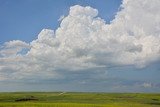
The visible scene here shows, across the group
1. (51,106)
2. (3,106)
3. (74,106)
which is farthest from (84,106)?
(3,106)

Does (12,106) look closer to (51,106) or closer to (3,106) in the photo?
(3,106)

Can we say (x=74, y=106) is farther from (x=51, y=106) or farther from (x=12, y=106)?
(x=12, y=106)

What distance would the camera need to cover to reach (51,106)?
9225 cm

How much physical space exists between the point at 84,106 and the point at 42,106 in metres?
12.2

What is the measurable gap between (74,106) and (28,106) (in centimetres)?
1295

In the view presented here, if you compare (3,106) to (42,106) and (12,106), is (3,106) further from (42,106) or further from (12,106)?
(42,106)

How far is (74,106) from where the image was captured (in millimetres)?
89375

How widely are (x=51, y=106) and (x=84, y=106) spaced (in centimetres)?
990

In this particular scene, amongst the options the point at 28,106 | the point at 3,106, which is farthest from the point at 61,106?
the point at 3,106

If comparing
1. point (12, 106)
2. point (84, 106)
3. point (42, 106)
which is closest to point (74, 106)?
point (84, 106)

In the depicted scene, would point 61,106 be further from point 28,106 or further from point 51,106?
point 28,106

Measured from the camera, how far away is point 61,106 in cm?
9094

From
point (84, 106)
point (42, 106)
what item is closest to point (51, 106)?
point (42, 106)

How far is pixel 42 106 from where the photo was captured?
9150 cm
